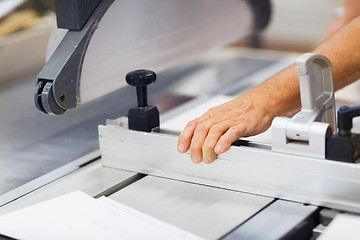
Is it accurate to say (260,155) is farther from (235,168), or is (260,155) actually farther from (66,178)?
(66,178)

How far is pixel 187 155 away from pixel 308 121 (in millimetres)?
262

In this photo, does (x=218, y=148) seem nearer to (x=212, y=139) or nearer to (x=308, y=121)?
(x=212, y=139)

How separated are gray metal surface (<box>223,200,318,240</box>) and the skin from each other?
152 millimetres

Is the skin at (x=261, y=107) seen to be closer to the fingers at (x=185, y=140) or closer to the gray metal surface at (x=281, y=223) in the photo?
the fingers at (x=185, y=140)

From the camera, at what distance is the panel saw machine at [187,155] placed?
1.13 m

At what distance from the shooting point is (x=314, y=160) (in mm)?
1139

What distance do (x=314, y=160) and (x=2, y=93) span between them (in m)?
1.14

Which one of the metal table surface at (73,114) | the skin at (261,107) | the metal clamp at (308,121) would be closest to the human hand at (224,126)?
the skin at (261,107)

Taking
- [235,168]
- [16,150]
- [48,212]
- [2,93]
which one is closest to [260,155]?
[235,168]

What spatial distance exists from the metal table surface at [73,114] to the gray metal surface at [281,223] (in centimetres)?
49

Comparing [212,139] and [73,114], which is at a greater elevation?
[212,139]

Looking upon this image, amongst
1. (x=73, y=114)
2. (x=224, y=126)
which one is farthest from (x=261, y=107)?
(x=73, y=114)

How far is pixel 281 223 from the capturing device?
1.12 metres

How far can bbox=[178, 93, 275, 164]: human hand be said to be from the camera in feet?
4.10
